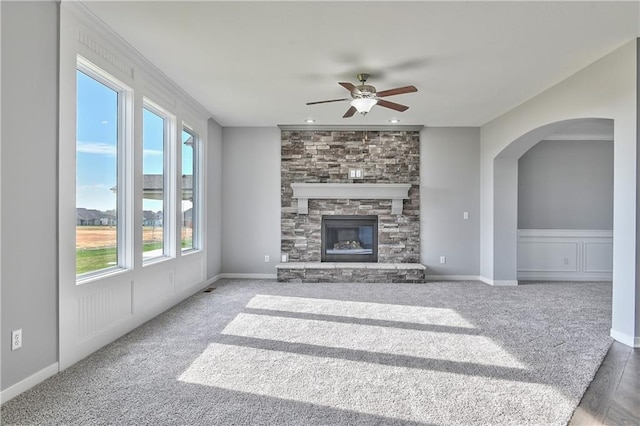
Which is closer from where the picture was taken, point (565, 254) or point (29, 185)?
point (29, 185)

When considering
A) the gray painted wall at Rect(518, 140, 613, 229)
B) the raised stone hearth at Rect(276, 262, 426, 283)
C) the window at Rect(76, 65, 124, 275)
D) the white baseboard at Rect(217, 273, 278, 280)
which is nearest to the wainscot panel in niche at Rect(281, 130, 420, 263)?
the raised stone hearth at Rect(276, 262, 426, 283)

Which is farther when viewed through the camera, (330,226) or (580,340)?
(330,226)

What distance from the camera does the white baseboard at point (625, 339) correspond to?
3.13m

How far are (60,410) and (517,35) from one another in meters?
4.25

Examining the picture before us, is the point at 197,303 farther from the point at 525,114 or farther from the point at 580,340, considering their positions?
the point at 525,114

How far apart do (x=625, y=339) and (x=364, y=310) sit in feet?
8.11

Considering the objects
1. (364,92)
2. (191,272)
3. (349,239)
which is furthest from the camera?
(349,239)

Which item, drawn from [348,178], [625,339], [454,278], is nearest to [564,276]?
[454,278]

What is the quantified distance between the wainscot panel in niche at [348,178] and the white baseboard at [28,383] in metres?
4.14

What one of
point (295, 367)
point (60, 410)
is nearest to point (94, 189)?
point (60, 410)

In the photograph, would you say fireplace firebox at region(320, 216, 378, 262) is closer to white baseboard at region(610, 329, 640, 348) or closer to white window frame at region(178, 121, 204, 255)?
white window frame at region(178, 121, 204, 255)

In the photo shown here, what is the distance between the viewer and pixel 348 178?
644 cm

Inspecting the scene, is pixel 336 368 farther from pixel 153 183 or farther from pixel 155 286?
pixel 153 183

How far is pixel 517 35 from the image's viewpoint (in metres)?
3.04
